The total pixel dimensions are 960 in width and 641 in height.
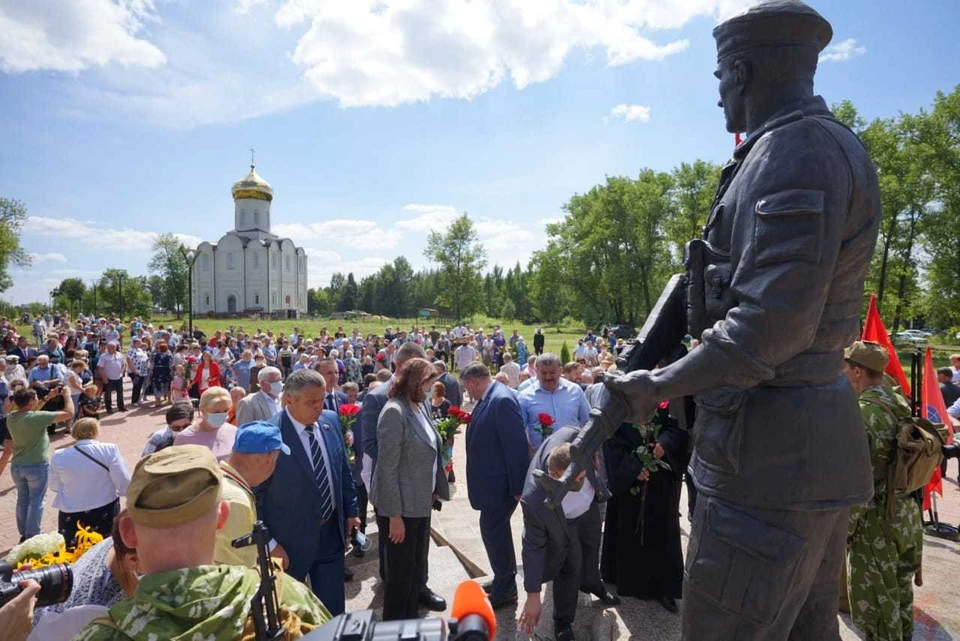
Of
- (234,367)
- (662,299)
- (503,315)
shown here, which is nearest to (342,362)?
(234,367)

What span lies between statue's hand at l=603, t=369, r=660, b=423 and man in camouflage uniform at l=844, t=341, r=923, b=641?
2640 mm

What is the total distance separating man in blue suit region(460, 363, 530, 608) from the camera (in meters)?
4.70

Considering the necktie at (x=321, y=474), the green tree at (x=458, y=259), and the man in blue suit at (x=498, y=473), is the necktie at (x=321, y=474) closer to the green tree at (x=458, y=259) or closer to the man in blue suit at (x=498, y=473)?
the man in blue suit at (x=498, y=473)

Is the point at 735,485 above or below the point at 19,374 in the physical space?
above

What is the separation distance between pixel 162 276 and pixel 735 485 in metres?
92.1

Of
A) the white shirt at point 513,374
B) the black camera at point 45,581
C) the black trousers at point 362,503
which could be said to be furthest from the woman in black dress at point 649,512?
the white shirt at point 513,374

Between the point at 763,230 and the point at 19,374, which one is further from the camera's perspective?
the point at 19,374

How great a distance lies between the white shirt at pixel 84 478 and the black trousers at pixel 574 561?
4.17 metres

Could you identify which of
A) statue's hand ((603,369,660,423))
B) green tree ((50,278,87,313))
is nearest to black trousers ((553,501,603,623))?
statue's hand ((603,369,660,423))

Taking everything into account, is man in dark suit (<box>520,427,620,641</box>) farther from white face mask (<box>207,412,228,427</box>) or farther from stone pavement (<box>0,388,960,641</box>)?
white face mask (<box>207,412,228,427</box>)

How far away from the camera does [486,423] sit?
15.9 ft

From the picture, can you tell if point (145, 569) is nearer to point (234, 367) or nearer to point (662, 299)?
point (662, 299)

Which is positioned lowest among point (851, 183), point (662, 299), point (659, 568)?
point (659, 568)

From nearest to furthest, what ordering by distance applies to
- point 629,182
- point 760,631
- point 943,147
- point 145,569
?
point 145,569
point 760,631
point 943,147
point 629,182
